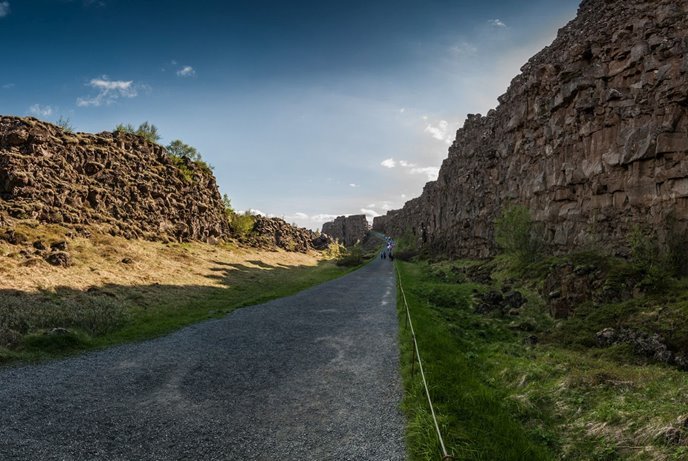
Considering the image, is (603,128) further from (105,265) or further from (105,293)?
(105,265)

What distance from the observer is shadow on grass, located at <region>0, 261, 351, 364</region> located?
52.5 feet

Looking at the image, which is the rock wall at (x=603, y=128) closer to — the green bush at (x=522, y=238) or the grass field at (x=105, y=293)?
the green bush at (x=522, y=238)

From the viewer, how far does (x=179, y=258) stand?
48.3 metres

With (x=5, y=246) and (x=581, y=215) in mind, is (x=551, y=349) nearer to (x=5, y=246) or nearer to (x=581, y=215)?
(x=581, y=215)

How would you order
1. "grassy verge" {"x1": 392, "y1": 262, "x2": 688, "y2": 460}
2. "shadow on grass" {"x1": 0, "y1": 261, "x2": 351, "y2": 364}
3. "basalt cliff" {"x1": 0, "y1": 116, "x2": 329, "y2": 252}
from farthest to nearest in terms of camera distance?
"basalt cliff" {"x1": 0, "y1": 116, "x2": 329, "y2": 252} < "shadow on grass" {"x1": 0, "y1": 261, "x2": 351, "y2": 364} < "grassy verge" {"x1": 392, "y1": 262, "x2": 688, "y2": 460}

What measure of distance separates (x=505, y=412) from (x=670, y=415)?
146 inches

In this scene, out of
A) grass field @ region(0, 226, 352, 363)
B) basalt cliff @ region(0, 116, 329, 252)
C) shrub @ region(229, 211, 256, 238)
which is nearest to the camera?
Answer: grass field @ region(0, 226, 352, 363)

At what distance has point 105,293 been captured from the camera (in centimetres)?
2672

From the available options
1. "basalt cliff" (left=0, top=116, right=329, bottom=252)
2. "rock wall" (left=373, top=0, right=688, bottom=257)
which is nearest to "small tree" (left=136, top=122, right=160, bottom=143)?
"basalt cliff" (left=0, top=116, right=329, bottom=252)

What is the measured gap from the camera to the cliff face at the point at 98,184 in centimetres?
3944

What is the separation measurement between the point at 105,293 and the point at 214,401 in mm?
20209

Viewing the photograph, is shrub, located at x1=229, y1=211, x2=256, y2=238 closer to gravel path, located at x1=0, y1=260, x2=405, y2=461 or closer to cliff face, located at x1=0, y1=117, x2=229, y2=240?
cliff face, located at x1=0, y1=117, x2=229, y2=240

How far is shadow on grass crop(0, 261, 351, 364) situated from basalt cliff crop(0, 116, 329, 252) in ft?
41.0

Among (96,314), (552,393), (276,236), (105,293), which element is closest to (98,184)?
(105,293)
